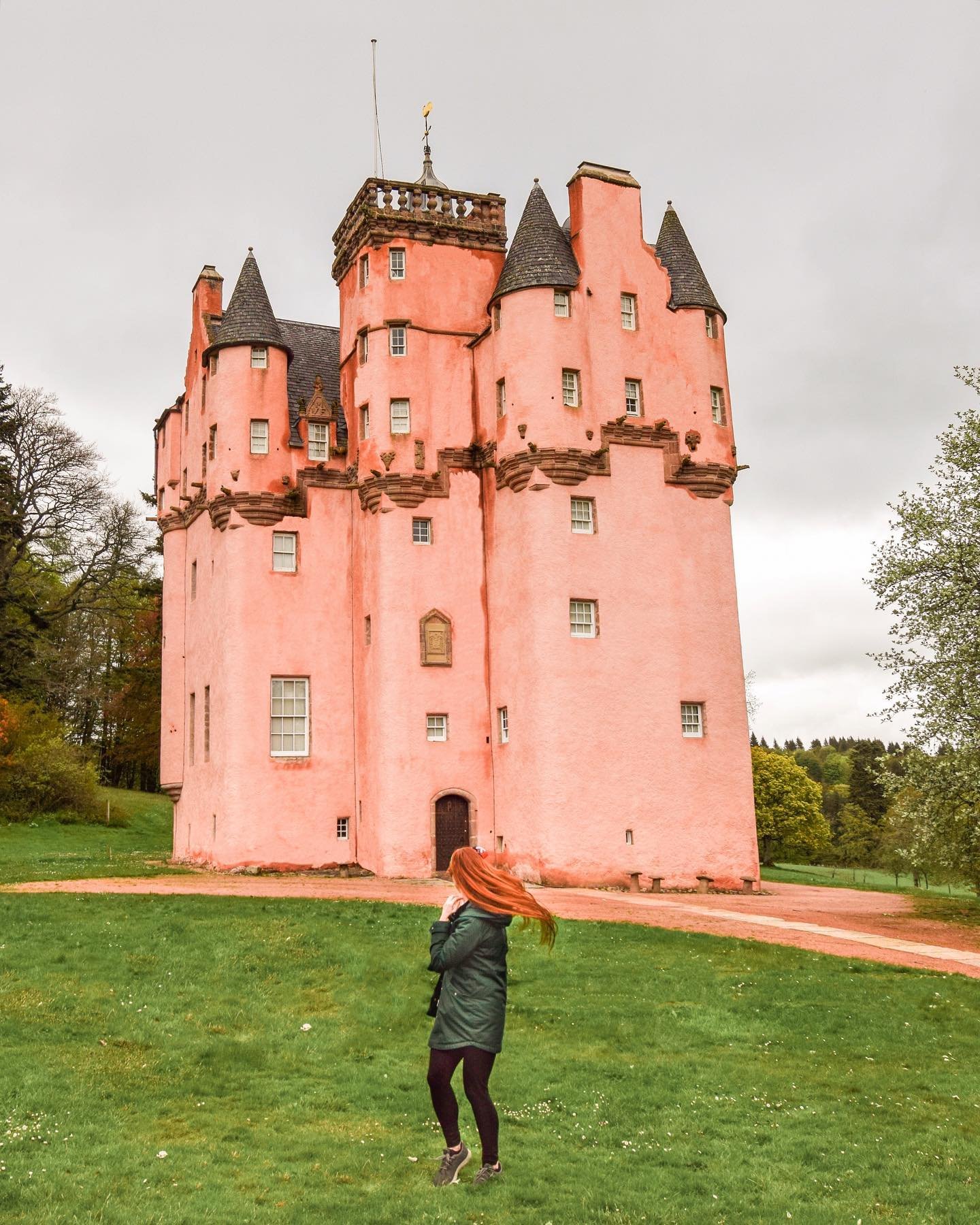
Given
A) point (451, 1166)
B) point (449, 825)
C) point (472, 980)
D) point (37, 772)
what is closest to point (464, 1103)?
point (451, 1166)

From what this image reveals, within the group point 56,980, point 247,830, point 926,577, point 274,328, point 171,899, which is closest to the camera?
point 56,980

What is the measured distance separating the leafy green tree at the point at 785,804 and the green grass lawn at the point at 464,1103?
152ft

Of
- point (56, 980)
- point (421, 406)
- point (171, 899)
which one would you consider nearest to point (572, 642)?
point (421, 406)

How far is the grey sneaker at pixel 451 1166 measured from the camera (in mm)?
9523

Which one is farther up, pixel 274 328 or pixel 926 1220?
pixel 274 328

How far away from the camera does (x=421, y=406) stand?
37.6 meters

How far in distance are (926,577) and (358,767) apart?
18616 millimetres

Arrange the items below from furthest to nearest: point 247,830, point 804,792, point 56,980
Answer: point 804,792, point 247,830, point 56,980

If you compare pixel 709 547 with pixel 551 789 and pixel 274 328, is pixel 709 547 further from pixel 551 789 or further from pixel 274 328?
pixel 274 328

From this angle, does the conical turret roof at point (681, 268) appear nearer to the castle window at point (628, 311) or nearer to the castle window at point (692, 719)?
the castle window at point (628, 311)

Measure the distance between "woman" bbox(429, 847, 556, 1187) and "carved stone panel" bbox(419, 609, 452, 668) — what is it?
26835 millimetres

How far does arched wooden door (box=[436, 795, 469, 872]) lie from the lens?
117ft

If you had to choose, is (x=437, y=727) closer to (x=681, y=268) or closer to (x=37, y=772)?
(x=681, y=268)

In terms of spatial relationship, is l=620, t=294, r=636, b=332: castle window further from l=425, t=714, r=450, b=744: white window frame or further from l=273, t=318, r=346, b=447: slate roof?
l=425, t=714, r=450, b=744: white window frame
